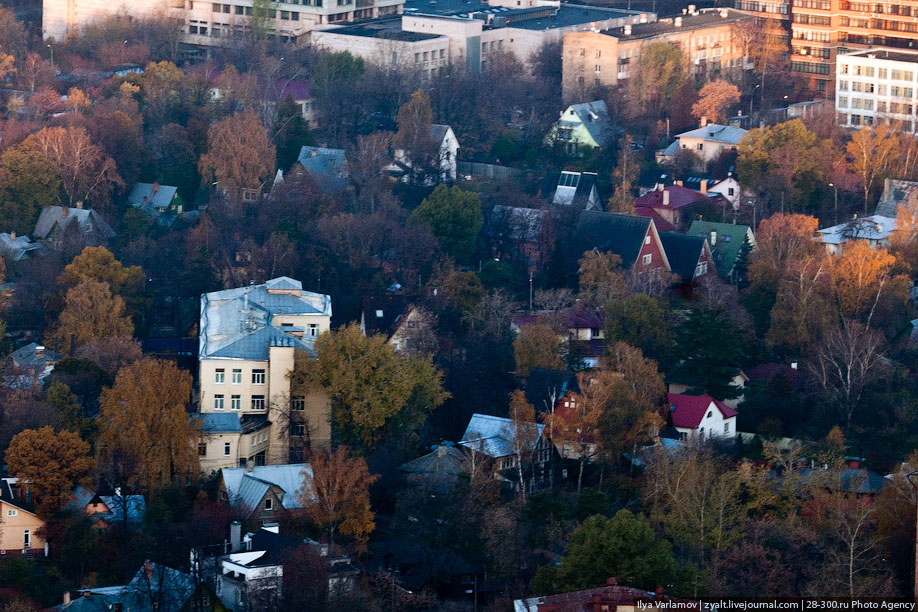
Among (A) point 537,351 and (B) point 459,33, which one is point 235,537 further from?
(B) point 459,33

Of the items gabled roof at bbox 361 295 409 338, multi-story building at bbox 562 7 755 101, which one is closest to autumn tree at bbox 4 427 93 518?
gabled roof at bbox 361 295 409 338

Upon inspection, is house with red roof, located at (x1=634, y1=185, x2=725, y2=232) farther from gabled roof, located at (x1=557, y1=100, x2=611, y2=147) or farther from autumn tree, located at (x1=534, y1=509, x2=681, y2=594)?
autumn tree, located at (x1=534, y1=509, x2=681, y2=594)

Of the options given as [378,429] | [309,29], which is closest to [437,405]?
[378,429]

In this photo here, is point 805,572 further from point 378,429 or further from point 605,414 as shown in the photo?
point 378,429

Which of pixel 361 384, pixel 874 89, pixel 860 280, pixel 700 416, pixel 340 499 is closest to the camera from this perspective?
pixel 340 499

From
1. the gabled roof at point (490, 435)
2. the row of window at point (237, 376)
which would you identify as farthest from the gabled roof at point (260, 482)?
the gabled roof at point (490, 435)

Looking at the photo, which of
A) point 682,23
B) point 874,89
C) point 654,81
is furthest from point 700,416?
point 682,23
